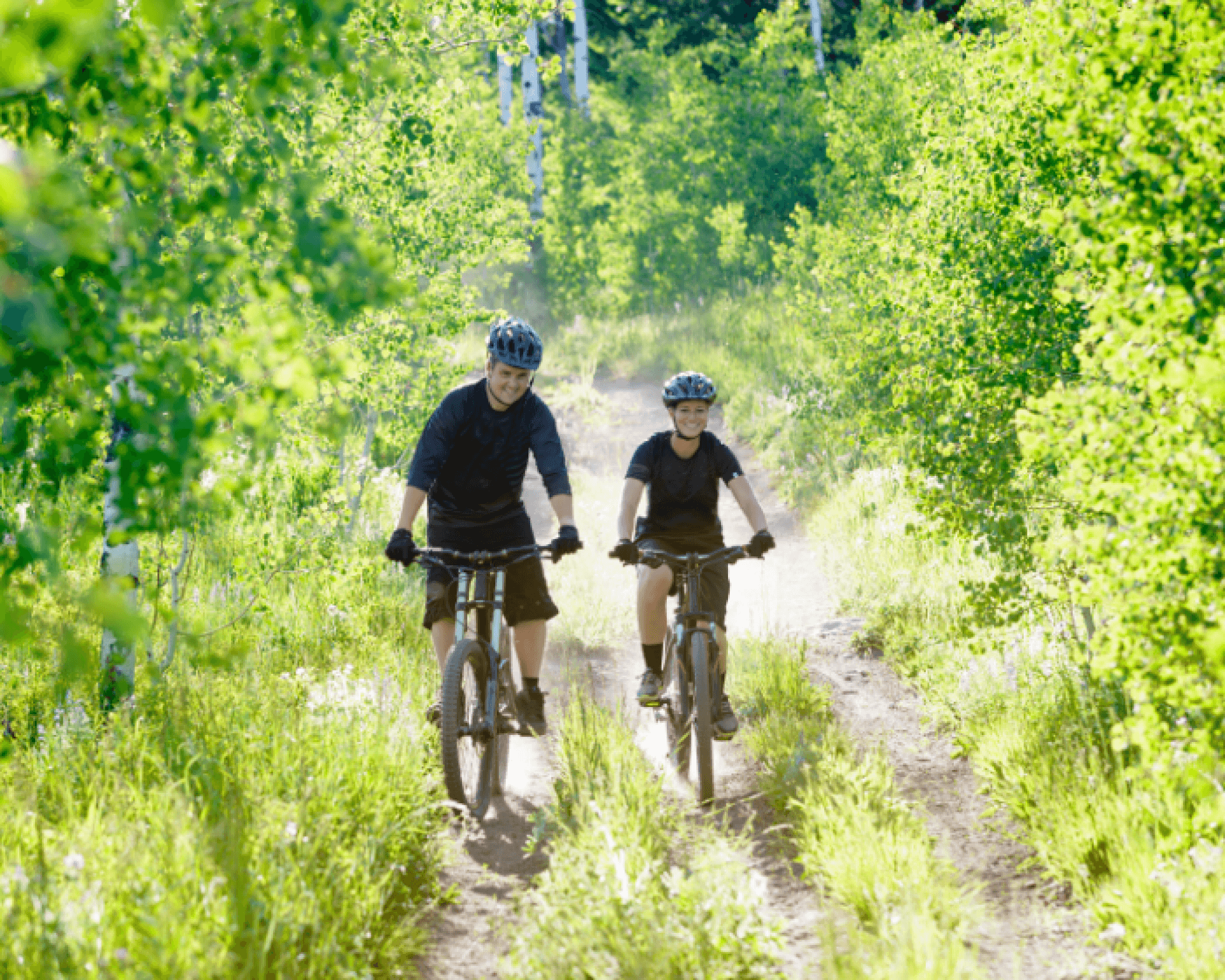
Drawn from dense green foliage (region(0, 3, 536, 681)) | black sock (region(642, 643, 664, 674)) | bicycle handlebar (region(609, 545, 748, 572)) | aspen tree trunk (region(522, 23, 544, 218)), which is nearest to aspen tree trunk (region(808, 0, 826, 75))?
aspen tree trunk (region(522, 23, 544, 218))

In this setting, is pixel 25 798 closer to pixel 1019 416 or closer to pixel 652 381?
pixel 1019 416

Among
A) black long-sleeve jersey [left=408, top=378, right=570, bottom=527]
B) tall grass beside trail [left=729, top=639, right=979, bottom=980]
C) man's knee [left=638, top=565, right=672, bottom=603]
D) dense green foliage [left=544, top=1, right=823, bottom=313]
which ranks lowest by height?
tall grass beside trail [left=729, top=639, right=979, bottom=980]

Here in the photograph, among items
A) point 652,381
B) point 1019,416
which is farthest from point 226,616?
point 652,381

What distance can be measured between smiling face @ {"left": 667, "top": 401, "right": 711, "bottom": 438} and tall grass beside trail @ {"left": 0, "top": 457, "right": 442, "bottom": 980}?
217cm

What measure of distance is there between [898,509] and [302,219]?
8.42m

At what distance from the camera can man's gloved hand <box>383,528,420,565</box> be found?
15.7 feet

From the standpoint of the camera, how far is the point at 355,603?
764 cm

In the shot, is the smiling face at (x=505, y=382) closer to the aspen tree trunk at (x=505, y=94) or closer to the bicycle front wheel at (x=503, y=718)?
the bicycle front wheel at (x=503, y=718)

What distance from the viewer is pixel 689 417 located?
5.57 metres

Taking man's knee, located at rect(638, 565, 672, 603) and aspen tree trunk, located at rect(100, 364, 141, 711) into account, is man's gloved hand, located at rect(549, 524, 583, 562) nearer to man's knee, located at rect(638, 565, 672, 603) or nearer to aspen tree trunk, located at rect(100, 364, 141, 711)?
man's knee, located at rect(638, 565, 672, 603)

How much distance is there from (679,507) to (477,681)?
1659 millimetres

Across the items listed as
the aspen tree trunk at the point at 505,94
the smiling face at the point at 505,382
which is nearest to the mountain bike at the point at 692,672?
the smiling face at the point at 505,382

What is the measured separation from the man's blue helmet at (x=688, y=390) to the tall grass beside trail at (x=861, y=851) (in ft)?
6.83

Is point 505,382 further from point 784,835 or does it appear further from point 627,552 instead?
point 784,835
